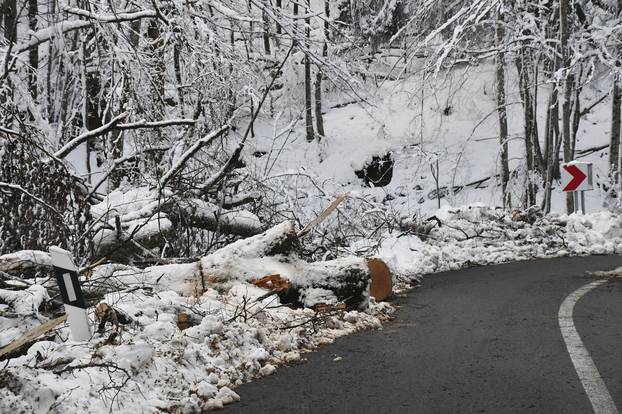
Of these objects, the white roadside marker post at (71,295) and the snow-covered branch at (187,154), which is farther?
the snow-covered branch at (187,154)

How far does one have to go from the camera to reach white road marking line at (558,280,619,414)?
4.02 meters

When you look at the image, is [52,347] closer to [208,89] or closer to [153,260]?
[153,260]

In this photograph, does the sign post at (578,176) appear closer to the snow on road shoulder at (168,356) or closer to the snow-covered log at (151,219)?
the snow-covered log at (151,219)

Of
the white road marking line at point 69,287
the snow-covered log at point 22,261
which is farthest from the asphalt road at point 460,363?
the snow-covered log at point 22,261

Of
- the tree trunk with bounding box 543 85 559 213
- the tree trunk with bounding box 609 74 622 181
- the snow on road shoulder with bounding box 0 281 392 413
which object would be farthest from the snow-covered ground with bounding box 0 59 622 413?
the tree trunk with bounding box 609 74 622 181

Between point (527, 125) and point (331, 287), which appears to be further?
point (527, 125)

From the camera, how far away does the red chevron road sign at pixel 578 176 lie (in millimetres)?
16344

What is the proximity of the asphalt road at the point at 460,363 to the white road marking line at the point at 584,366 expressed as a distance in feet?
0.16

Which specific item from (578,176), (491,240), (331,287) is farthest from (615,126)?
(331,287)

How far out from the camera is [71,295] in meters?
4.62

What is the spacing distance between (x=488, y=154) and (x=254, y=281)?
956 inches

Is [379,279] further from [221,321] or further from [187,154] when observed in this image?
[221,321]

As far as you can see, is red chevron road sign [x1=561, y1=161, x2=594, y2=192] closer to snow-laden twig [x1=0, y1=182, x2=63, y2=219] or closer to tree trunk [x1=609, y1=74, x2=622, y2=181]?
tree trunk [x1=609, y1=74, x2=622, y2=181]

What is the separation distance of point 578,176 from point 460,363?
12.6 metres
